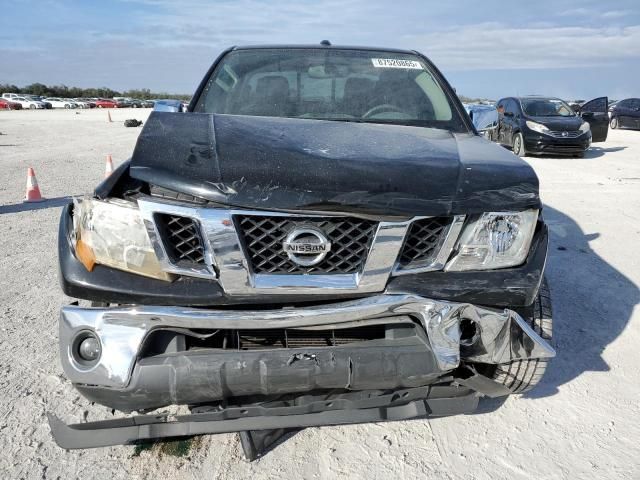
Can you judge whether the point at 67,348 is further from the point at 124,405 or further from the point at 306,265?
the point at 306,265

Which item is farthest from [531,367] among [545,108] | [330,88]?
[545,108]

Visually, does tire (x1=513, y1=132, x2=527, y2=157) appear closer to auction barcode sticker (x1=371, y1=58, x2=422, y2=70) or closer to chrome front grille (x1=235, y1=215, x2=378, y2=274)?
auction barcode sticker (x1=371, y1=58, x2=422, y2=70)

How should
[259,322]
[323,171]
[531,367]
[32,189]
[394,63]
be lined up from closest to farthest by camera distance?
[259,322] < [323,171] < [531,367] < [394,63] < [32,189]

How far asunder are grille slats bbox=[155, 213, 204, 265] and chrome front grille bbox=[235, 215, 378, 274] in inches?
6.8

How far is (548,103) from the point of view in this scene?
43.7 feet

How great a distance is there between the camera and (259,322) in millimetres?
1865

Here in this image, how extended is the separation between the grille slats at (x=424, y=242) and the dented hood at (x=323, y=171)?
2.6 inches

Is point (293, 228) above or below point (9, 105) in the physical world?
above

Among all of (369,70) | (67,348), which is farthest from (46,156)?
(67,348)

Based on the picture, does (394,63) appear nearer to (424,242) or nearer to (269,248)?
(424,242)

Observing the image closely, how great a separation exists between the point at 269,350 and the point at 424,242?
0.71 metres

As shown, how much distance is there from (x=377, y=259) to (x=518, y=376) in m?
0.90

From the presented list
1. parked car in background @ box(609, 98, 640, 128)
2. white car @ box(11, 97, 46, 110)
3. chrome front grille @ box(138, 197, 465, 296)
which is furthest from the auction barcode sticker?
white car @ box(11, 97, 46, 110)

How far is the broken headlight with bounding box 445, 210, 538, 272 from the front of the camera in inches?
79.8
